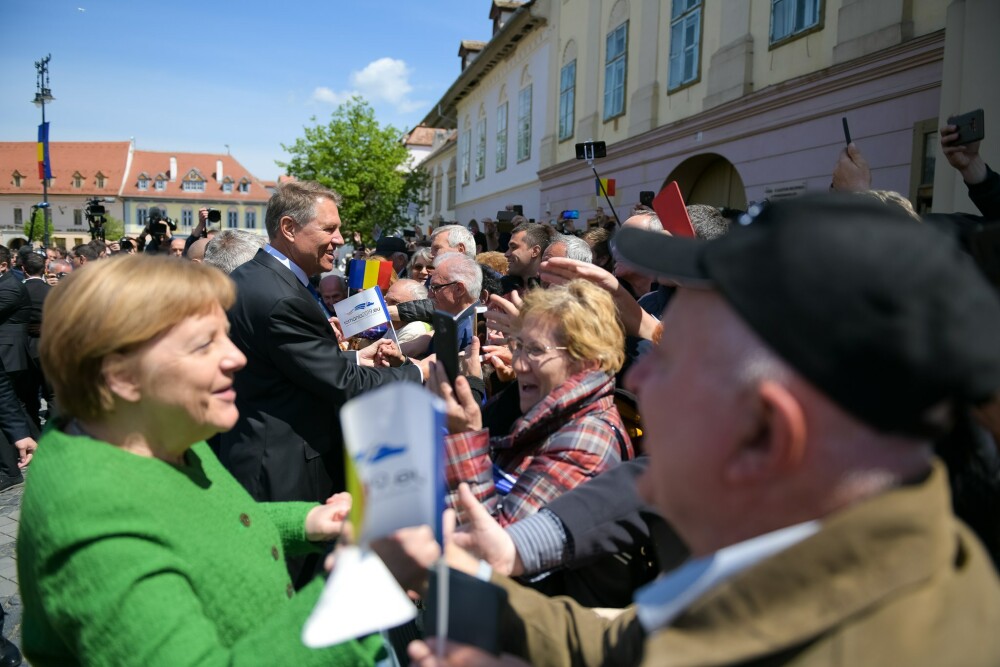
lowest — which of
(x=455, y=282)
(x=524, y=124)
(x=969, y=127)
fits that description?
(x=455, y=282)

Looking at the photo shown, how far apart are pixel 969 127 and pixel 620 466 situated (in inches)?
95.2

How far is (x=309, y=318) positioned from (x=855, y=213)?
2531 millimetres

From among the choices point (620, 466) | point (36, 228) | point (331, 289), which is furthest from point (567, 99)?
point (36, 228)

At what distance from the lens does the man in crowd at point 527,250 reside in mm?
5758

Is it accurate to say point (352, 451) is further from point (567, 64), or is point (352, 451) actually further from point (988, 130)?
point (567, 64)

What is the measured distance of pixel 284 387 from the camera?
312 centimetres

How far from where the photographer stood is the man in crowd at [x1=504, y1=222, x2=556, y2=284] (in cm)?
576

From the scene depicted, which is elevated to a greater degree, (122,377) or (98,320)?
(98,320)

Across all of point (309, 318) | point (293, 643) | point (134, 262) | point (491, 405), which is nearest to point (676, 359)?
point (293, 643)

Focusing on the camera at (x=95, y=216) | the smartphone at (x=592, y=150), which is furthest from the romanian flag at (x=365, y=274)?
the camera at (x=95, y=216)

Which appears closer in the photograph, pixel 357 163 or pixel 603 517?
pixel 603 517

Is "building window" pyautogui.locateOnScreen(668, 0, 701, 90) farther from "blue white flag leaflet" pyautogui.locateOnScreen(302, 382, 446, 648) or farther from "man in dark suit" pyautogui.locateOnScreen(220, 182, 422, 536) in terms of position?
"blue white flag leaflet" pyautogui.locateOnScreen(302, 382, 446, 648)

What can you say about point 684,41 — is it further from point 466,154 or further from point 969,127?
point 466,154

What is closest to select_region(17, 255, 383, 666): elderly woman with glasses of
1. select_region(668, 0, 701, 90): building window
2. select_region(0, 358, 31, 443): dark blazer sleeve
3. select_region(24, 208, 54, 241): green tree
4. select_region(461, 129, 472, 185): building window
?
select_region(0, 358, 31, 443): dark blazer sleeve
